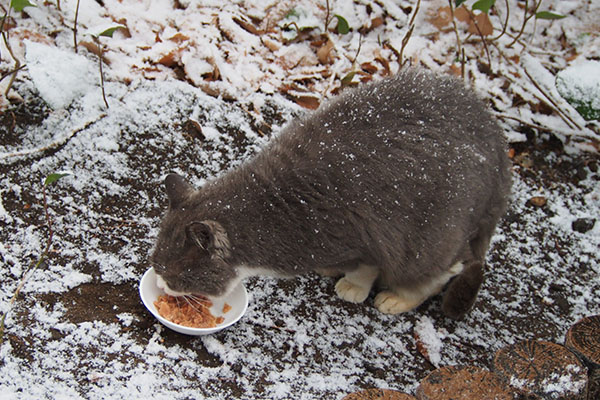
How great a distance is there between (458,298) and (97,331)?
1891mm

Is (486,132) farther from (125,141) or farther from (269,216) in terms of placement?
(125,141)

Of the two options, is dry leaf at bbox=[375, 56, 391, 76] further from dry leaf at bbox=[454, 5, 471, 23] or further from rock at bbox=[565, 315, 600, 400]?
rock at bbox=[565, 315, 600, 400]

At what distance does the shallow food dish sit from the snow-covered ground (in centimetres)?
Answer: 10

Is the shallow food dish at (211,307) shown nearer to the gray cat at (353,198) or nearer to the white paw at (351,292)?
the gray cat at (353,198)

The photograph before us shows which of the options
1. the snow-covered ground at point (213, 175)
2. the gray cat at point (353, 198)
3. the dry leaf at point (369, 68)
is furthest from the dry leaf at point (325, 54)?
the gray cat at point (353, 198)

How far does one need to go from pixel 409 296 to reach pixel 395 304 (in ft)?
0.31

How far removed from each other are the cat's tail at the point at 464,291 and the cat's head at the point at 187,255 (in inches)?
48.6

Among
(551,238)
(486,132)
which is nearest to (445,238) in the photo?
(486,132)

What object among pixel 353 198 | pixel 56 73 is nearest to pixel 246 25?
pixel 56 73

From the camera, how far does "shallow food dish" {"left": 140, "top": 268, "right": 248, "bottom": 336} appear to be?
279 centimetres

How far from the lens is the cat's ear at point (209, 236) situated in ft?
8.53

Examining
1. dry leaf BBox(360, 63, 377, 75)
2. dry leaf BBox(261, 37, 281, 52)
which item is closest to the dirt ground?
dry leaf BBox(261, 37, 281, 52)

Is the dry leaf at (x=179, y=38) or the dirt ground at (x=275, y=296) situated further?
the dry leaf at (x=179, y=38)

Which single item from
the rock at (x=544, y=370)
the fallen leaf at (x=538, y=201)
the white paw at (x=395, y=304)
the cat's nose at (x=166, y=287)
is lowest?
the white paw at (x=395, y=304)
